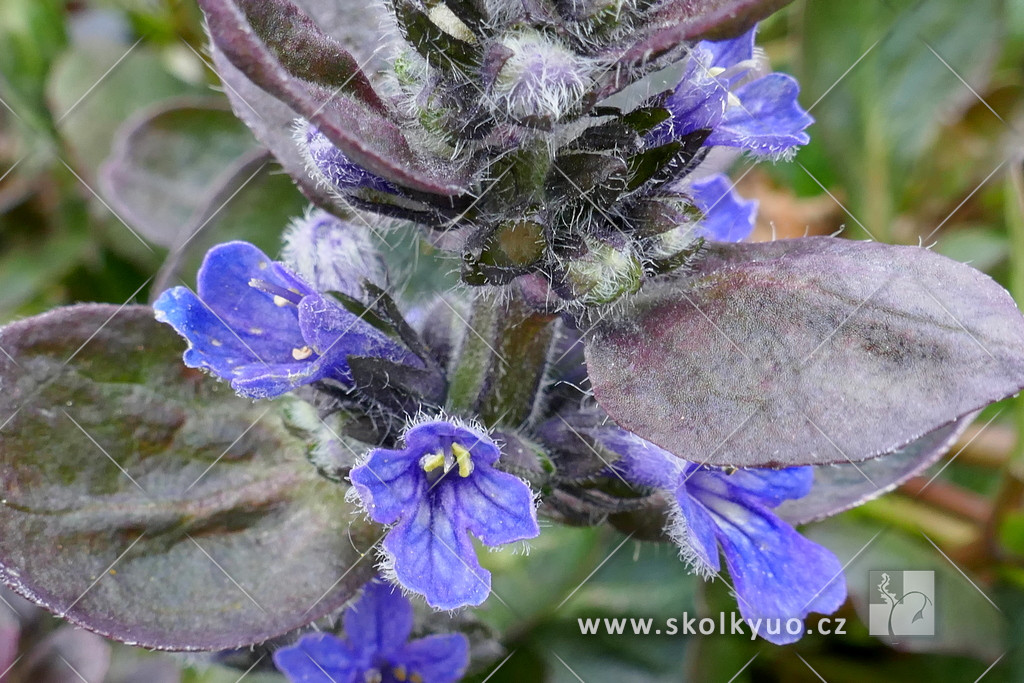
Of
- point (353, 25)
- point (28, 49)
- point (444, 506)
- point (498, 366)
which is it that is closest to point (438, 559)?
point (444, 506)

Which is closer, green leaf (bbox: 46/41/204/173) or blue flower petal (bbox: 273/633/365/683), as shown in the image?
blue flower petal (bbox: 273/633/365/683)

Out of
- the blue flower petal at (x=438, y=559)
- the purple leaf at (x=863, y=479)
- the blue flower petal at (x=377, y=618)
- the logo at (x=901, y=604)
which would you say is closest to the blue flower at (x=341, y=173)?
the blue flower petal at (x=438, y=559)

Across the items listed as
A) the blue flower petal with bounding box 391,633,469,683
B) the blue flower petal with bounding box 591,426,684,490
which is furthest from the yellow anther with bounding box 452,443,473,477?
the blue flower petal with bounding box 391,633,469,683

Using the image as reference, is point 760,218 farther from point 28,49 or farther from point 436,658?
point 28,49

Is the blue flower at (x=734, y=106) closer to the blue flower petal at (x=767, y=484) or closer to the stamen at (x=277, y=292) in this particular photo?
the blue flower petal at (x=767, y=484)

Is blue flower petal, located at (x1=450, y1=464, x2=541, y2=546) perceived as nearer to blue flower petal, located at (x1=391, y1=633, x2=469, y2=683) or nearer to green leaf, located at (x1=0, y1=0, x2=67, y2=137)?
blue flower petal, located at (x1=391, y1=633, x2=469, y2=683)

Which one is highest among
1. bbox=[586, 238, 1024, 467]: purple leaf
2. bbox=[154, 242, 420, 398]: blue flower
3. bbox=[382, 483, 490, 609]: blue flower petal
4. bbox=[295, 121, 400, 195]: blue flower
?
bbox=[295, 121, 400, 195]: blue flower

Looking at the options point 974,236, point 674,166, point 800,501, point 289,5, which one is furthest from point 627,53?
point 974,236
